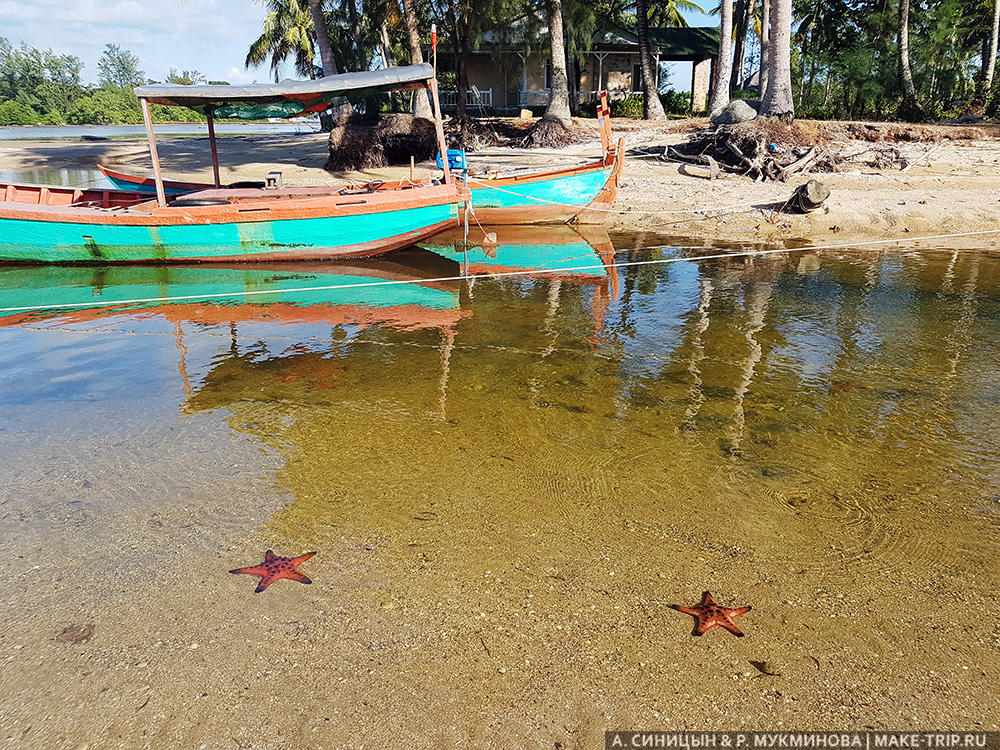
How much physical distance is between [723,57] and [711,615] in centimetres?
2474

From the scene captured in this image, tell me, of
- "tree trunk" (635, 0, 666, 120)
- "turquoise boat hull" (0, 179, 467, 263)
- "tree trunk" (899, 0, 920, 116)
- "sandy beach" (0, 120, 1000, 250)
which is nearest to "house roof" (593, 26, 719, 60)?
"tree trunk" (635, 0, 666, 120)

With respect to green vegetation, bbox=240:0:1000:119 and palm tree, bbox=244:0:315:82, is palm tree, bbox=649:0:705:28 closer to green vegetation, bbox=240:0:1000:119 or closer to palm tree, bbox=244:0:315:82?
green vegetation, bbox=240:0:1000:119

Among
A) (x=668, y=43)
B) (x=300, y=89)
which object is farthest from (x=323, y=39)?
(x=668, y=43)

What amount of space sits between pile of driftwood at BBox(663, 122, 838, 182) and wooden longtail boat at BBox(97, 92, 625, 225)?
13.5ft

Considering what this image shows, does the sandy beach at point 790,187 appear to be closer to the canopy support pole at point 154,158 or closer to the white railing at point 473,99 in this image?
the canopy support pole at point 154,158

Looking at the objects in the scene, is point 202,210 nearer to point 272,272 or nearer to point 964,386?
point 272,272

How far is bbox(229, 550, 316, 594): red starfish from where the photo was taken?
12.6ft

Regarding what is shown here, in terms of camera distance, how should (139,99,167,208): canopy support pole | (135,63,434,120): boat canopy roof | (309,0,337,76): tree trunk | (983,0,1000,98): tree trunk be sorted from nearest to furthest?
(135,63,434,120): boat canopy roof < (139,99,167,208): canopy support pole < (309,0,337,76): tree trunk < (983,0,1000,98): tree trunk

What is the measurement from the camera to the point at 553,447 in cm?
546

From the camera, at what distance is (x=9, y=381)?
23.5ft

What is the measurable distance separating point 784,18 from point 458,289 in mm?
14964

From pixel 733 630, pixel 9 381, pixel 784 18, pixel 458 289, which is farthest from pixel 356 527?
pixel 784 18

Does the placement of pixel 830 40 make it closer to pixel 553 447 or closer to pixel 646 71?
pixel 646 71

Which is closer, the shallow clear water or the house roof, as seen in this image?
the shallow clear water
